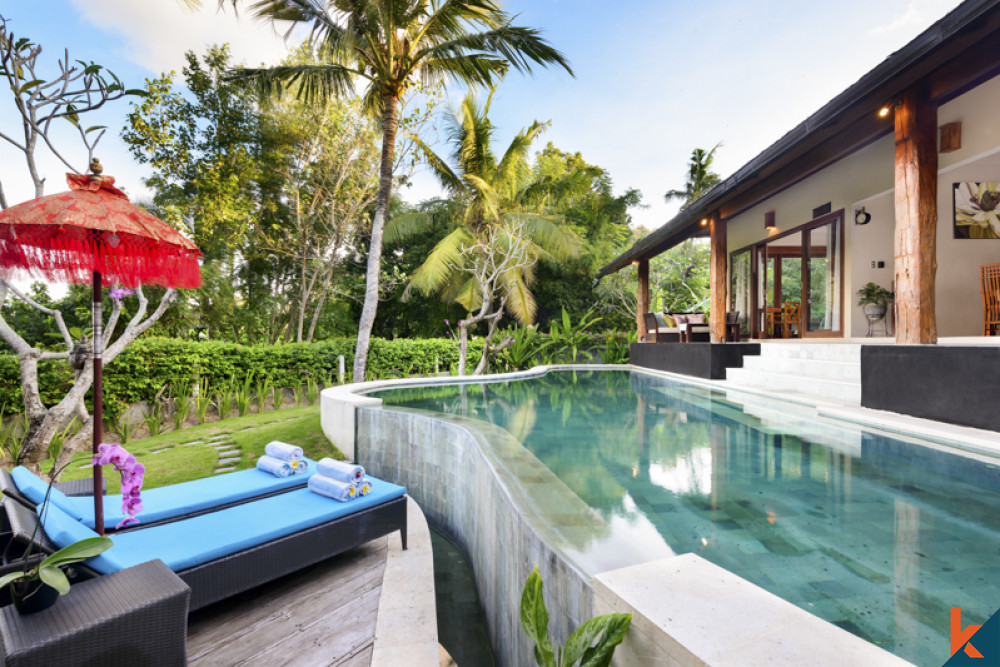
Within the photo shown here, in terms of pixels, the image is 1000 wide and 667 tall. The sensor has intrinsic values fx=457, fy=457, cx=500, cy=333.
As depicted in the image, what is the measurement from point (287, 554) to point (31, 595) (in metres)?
1.31

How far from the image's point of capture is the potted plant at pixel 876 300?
7.94 metres

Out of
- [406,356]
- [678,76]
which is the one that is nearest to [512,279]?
[406,356]

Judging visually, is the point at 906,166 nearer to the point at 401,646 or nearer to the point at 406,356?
the point at 401,646

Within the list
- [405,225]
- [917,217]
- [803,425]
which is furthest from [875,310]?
[405,225]

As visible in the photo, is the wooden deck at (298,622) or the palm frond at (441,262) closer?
the wooden deck at (298,622)

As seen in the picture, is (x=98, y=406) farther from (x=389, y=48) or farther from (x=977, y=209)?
(x=977, y=209)

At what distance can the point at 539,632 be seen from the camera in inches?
51.4

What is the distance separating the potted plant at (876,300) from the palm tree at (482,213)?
23.0 feet

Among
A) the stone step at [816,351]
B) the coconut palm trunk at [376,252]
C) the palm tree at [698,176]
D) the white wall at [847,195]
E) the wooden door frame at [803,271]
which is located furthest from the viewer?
the palm tree at [698,176]

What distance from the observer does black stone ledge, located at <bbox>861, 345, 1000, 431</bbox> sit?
364 cm

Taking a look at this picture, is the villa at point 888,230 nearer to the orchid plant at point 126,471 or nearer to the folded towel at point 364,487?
the folded towel at point 364,487

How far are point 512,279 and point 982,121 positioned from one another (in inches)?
330

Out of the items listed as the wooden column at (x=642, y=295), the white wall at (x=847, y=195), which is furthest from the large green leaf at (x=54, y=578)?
the wooden column at (x=642, y=295)

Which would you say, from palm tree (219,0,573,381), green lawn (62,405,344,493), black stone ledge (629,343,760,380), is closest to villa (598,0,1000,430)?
black stone ledge (629,343,760,380)
